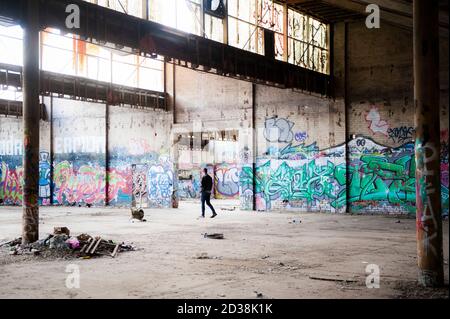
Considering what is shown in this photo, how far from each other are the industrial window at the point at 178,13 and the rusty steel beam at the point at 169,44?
1.20 m

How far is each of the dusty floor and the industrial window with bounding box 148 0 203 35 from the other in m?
6.91

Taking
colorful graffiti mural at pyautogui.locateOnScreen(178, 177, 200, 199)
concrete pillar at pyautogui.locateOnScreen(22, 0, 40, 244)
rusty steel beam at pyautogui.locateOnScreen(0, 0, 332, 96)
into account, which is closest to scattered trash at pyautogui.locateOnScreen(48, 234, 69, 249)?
concrete pillar at pyautogui.locateOnScreen(22, 0, 40, 244)

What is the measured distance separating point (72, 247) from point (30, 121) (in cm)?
320

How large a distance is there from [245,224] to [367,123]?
23.3 feet

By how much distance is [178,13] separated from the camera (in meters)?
17.0

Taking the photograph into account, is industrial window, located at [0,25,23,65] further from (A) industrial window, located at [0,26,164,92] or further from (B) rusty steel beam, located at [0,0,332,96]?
(B) rusty steel beam, located at [0,0,332,96]

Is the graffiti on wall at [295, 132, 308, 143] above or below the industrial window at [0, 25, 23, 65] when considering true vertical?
below

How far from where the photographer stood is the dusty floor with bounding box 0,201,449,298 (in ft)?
23.1

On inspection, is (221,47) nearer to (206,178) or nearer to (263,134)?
(206,178)

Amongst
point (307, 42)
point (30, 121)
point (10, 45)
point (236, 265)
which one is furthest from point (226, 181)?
point (236, 265)

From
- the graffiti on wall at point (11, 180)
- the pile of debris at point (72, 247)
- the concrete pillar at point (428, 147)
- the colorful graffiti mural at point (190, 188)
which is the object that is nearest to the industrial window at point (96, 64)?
the graffiti on wall at point (11, 180)

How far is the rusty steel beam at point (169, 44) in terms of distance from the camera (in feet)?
40.2

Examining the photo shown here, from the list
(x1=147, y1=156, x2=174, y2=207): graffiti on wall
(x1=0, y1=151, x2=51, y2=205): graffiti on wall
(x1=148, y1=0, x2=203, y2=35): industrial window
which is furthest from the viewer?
(x1=0, y1=151, x2=51, y2=205): graffiti on wall

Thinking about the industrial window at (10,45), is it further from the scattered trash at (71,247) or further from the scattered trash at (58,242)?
the scattered trash at (58,242)
